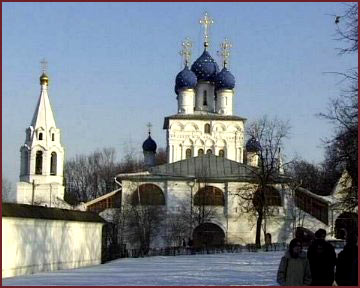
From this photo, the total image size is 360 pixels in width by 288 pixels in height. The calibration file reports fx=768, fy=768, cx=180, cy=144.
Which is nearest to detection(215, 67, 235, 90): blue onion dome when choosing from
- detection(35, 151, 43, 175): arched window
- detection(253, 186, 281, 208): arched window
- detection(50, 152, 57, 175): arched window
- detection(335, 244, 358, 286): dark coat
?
detection(50, 152, 57, 175): arched window

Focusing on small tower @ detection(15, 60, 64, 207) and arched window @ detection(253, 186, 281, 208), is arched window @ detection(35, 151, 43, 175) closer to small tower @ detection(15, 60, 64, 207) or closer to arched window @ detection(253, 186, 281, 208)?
small tower @ detection(15, 60, 64, 207)

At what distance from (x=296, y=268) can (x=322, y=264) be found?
0.99 metres

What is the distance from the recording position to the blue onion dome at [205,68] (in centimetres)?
6400

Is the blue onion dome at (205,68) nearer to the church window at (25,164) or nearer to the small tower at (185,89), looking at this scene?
the small tower at (185,89)

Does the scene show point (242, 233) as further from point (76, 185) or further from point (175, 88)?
point (76, 185)

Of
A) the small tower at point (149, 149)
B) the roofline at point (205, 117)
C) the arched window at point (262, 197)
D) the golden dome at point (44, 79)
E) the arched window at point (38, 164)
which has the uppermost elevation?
the golden dome at point (44, 79)

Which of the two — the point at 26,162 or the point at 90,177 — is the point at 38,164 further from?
the point at 90,177

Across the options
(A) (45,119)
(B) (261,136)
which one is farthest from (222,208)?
(A) (45,119)

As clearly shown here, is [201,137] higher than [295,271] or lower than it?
higher

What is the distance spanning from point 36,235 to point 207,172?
98.4 ft

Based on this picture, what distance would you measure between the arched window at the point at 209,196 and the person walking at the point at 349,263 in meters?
39.5

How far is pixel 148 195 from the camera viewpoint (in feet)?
162

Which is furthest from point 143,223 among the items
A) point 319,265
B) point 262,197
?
point 319,265

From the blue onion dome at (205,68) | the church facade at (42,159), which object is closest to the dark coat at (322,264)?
the church facade at (42,159)
